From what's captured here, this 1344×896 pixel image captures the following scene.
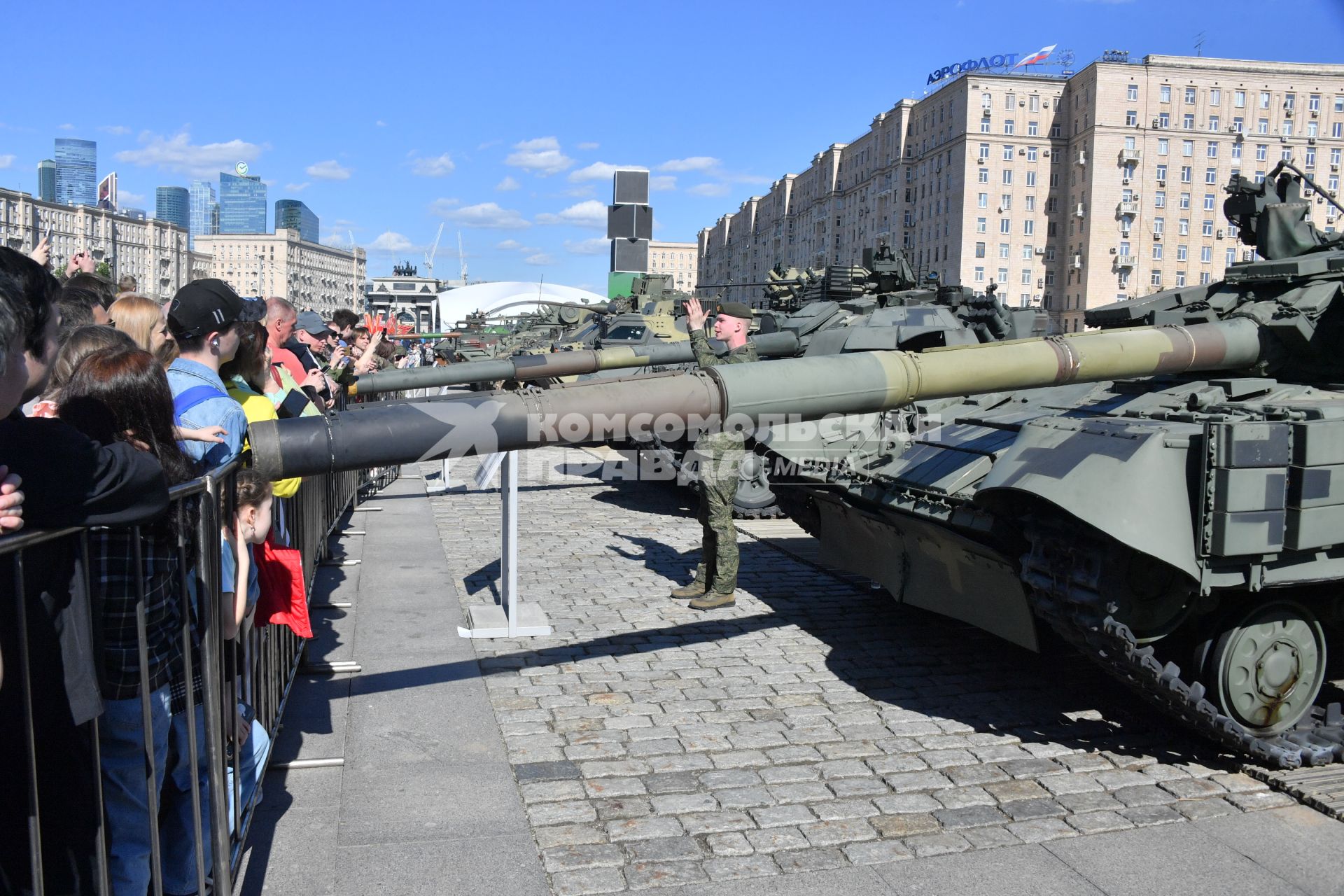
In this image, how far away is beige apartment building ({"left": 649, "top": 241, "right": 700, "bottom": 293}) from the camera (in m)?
176

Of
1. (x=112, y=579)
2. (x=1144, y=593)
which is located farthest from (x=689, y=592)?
(x=112, y=579)

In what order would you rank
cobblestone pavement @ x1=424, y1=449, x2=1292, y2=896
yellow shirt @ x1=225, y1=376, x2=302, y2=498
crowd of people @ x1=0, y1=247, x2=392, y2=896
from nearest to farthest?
crowd of people @ x1=0, y1=247, x2=392, y2=896 < cobblestone pavement @ x1=424, y1=449, x2=1292, y2=896 < yellow shirt @ x1=225, y1=376, x2=302, y2=498

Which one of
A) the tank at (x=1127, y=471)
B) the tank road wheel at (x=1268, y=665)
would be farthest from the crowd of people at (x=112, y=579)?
the tank road wheel at (x=1268, y=665)

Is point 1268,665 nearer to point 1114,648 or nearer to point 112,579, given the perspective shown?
point 1114,648

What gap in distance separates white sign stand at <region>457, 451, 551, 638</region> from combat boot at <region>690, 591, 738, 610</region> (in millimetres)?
1134

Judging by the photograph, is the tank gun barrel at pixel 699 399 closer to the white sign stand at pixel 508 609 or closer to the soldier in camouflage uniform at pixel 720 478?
the soldier in camouflage uniform at pixel 720 478

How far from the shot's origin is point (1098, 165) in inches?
2643

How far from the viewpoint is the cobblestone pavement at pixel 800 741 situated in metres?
4.12

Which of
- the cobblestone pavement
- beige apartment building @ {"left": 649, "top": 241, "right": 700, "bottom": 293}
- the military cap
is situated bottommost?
the cobblestone pavement

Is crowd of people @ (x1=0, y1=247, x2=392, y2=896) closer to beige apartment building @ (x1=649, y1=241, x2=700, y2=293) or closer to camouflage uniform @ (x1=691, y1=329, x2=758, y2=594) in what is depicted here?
camouflage uniform @ (x1=691, y1=329, x2=758, y2=594)

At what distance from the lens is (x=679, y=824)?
13.8ft

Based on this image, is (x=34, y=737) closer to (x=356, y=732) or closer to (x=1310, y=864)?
(x=356, y=732)

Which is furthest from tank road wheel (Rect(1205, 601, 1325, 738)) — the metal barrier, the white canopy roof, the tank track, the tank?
the white canopy roof

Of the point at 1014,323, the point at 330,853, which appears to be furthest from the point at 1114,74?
the point at 330,853
